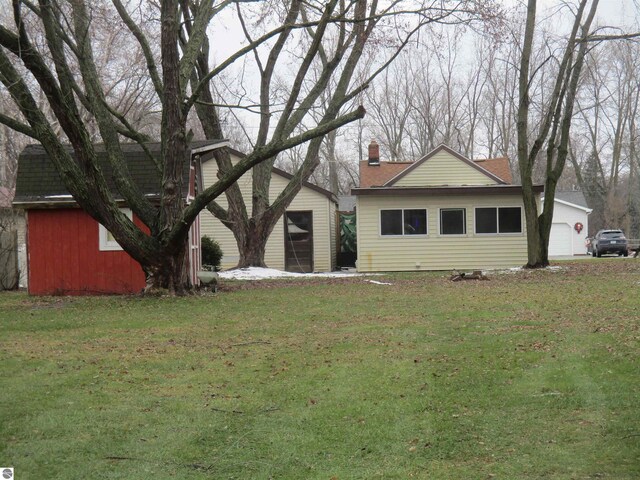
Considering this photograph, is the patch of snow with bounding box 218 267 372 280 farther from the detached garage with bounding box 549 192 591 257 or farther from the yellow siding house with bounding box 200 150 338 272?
the detached garage with bounding box 549 192 591 257

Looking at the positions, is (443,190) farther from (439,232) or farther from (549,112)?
(549,112)

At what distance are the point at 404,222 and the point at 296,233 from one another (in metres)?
5.26

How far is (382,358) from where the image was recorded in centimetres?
888

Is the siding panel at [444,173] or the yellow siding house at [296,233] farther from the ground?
the siding panel at [444,173]

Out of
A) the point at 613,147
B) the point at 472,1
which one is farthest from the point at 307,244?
the point at 613,147

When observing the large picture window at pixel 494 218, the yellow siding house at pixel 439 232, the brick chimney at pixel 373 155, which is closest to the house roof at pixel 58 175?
the yellow siding house at pixel 439 232

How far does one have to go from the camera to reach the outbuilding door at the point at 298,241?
31047 millimetres

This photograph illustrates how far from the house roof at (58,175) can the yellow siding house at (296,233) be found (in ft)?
37.9

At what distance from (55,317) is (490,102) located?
44.1 m

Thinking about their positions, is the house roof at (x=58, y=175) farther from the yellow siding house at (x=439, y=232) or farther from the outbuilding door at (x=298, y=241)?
the outbuilding door at (x=298, y=241)

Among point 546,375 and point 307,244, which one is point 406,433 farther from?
point 307,244

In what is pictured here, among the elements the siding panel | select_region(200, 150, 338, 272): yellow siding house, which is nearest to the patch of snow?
select_region(200, 150, 338, 272): yellow siding house

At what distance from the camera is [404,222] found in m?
27.7

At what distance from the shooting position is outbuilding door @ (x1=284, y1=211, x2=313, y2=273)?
3105cm
